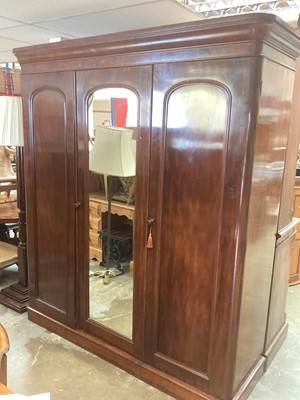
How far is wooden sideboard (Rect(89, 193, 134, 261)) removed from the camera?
2.18m

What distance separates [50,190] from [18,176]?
51 centimetres

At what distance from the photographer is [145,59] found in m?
1.86

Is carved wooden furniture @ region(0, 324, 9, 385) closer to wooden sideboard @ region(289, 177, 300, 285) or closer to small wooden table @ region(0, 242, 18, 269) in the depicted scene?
small wooden table @ region(0, 242, 18, 269)

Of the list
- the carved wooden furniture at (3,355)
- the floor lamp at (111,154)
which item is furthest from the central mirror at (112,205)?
the carved wooden furniture at (3,355)

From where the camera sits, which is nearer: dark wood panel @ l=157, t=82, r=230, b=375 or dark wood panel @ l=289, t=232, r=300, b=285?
dark wood panel @ l=157, t=82, r=230, b=375

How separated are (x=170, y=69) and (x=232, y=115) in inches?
16.2

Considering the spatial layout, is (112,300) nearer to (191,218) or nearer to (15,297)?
(191,218)

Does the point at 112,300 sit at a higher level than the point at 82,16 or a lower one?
lower

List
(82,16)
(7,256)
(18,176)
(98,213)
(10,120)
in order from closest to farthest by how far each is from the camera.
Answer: (98,213) → (82,16) → (10,120) → (18,176) → (7,256)

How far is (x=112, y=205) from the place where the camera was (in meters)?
2.23

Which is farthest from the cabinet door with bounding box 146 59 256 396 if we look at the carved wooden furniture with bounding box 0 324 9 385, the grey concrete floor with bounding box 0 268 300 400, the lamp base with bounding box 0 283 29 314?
the lamp base with bounding box 0 283 29 314

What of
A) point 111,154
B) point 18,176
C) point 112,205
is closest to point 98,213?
point 112,205

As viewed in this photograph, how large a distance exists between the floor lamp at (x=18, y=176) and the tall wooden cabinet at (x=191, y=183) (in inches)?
5.3

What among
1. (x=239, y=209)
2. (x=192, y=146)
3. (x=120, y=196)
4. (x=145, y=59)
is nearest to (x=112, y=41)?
(x=145, y=59)
